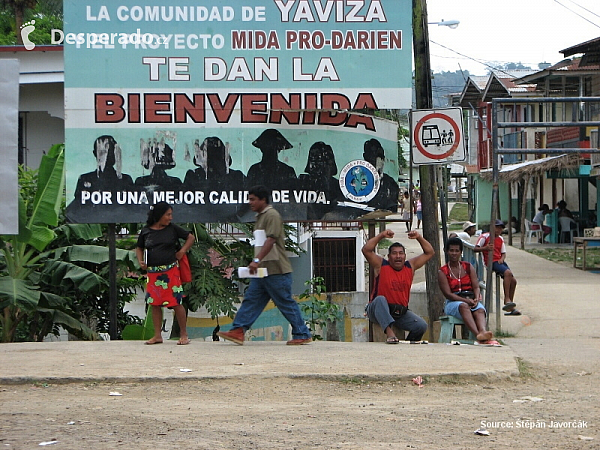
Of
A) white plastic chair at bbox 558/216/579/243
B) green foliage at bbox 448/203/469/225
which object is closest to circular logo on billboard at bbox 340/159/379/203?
white plastic chair at bbox 558/216/579/243

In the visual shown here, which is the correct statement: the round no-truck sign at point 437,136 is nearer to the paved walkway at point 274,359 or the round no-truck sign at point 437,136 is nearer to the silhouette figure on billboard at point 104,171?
the paved walkway at point 274,359

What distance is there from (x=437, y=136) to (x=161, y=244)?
11.6 ft

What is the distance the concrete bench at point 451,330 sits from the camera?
30.1ft

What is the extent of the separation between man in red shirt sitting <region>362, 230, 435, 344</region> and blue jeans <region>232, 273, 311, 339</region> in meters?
0.84

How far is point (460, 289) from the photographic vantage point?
30.2 feet

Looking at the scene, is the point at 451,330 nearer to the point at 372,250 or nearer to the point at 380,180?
the point at 372,250

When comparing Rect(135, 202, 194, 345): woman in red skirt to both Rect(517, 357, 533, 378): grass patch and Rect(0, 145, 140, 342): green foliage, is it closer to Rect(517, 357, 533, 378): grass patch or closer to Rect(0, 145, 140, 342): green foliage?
Rect(0, 145, 140, 342): green foliage

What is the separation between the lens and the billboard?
A: 9320mm

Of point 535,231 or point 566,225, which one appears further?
point 535,231

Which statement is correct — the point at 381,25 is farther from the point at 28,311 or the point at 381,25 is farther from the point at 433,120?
the point at 28,311

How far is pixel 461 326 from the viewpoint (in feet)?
30.7

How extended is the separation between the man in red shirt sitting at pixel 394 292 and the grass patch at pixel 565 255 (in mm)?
11442

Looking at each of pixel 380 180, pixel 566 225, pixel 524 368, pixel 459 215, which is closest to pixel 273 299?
pixel 380 180

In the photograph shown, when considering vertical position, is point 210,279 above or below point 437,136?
below
